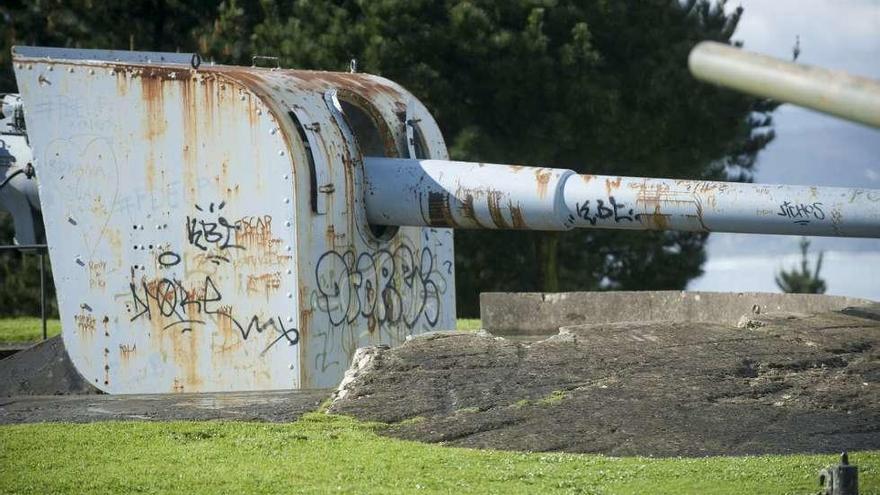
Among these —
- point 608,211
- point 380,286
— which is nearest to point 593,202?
point 608,211

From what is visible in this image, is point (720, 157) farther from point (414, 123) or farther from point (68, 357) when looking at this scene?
point (68, 357)

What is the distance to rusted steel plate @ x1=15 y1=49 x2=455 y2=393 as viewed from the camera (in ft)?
38.6

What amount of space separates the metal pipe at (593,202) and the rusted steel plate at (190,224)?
2.23 ft

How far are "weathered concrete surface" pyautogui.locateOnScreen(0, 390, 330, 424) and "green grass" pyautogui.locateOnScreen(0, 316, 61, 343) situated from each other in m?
8.01

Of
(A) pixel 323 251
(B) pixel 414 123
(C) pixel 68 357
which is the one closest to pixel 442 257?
(B) pixel 414 123

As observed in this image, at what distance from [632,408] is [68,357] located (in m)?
5.33

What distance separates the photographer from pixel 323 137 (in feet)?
40.2

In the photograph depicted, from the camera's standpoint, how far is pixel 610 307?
611 inches

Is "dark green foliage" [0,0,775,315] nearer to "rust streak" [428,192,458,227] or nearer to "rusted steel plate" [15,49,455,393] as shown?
"rust streak" [428,192,458,227]

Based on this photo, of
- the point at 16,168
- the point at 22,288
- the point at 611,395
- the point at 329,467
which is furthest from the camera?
the point at 22,288

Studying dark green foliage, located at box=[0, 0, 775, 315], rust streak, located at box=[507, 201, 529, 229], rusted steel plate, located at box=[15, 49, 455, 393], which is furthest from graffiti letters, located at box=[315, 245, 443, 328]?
dark green foliage, located at box=[0, 0, 775, 315]

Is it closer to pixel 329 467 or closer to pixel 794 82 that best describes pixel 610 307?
pixel 329 467

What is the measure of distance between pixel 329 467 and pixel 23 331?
1372cm

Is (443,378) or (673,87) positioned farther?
(673,87)
